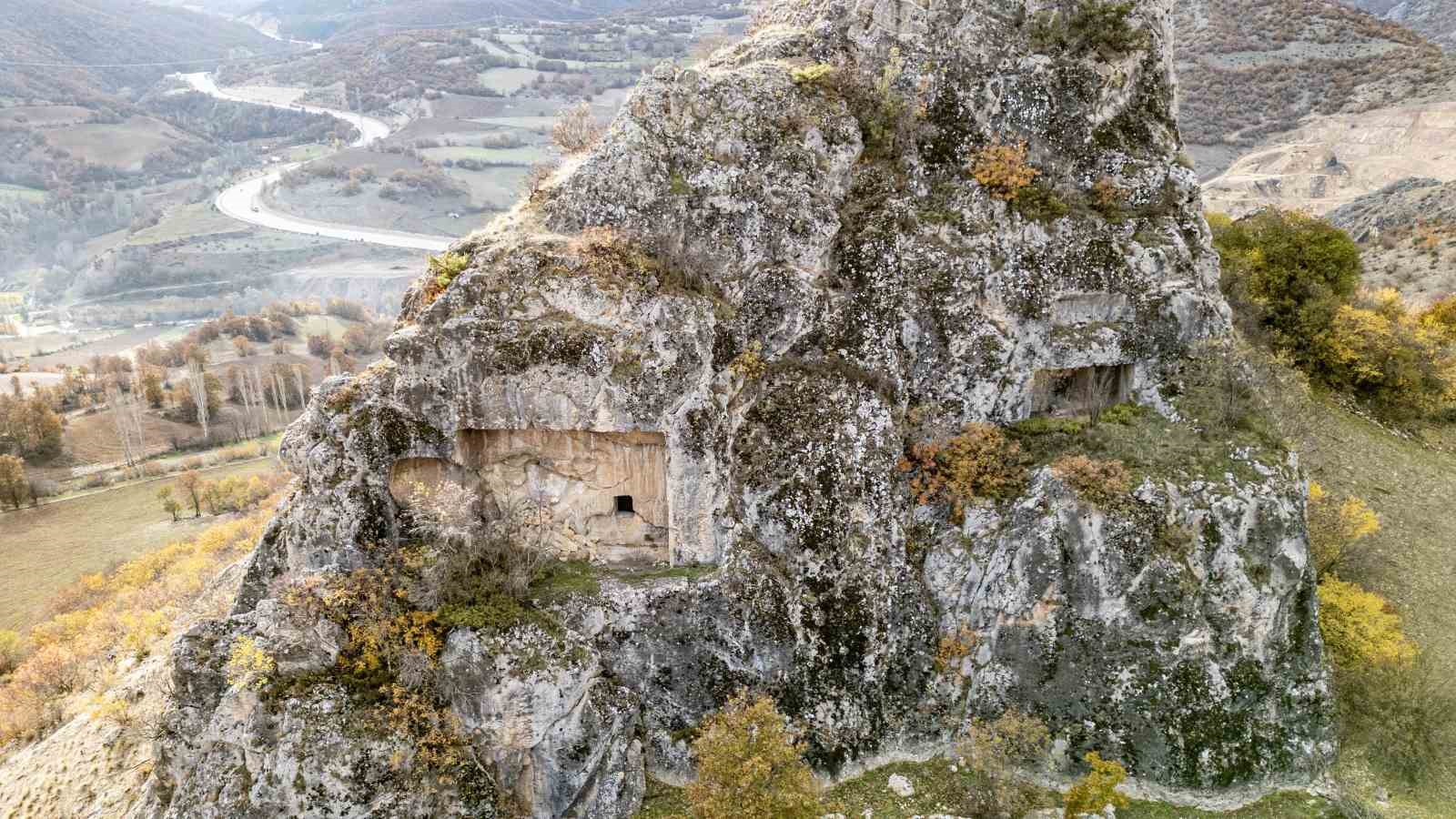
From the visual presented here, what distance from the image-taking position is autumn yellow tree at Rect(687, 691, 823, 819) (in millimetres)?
12930

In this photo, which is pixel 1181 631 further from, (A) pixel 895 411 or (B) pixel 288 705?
(B) pixel 288 705

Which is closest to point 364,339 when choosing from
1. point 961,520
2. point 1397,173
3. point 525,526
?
point 525,526

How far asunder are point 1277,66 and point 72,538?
93.6m

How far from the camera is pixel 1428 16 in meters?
89.7

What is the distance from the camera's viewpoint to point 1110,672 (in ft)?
48.6

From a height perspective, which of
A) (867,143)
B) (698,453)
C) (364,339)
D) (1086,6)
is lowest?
(364,339)

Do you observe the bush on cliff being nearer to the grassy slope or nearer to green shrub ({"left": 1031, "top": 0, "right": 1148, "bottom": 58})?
the grassy slope

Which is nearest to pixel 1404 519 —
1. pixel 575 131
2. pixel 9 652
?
pixel 575 131

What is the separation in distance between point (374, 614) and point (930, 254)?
13525 millimetres

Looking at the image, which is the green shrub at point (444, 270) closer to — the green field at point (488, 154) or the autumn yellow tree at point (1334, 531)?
the autumn yellow tree at point (1334, 531)

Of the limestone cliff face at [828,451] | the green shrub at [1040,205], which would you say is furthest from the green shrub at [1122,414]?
the green shrub at [1040,205]

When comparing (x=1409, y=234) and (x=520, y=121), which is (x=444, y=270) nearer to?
(x=1409, y=234)

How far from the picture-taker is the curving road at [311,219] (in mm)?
87500

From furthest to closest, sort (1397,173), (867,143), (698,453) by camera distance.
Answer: (1397,173) → (867,143) → (698,453)
